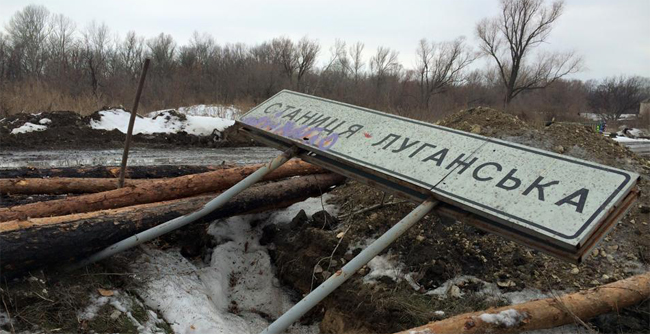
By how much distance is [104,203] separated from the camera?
418 cm

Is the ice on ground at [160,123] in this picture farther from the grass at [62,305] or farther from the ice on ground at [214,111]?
the grass at [62,305]

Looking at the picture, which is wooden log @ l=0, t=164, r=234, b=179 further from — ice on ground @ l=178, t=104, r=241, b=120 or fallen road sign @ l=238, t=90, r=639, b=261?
ice on ground @ l=178, t=104, r=241, b=120

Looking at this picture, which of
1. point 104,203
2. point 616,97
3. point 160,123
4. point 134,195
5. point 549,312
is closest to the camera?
point 549,312

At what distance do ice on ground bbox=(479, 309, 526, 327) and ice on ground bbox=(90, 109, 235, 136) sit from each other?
13021 mm

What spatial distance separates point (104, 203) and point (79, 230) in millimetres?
871

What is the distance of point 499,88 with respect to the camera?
151 ft

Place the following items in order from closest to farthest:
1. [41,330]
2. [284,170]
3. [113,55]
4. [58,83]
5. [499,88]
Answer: [41,330] < [284,170] < [58,83] < [113,55] < [499,88]

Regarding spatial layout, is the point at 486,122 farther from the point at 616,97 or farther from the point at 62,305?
the point at 616,97

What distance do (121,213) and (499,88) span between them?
48216 mm

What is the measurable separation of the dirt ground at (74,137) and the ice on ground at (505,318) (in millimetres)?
11767

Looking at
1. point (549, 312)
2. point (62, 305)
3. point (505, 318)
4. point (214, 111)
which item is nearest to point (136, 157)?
point (62, 305)

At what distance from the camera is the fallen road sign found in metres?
2.54

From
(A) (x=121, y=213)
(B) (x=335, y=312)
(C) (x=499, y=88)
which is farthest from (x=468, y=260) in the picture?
(C) (x=499, y=88)

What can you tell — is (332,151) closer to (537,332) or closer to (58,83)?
(537,332)
